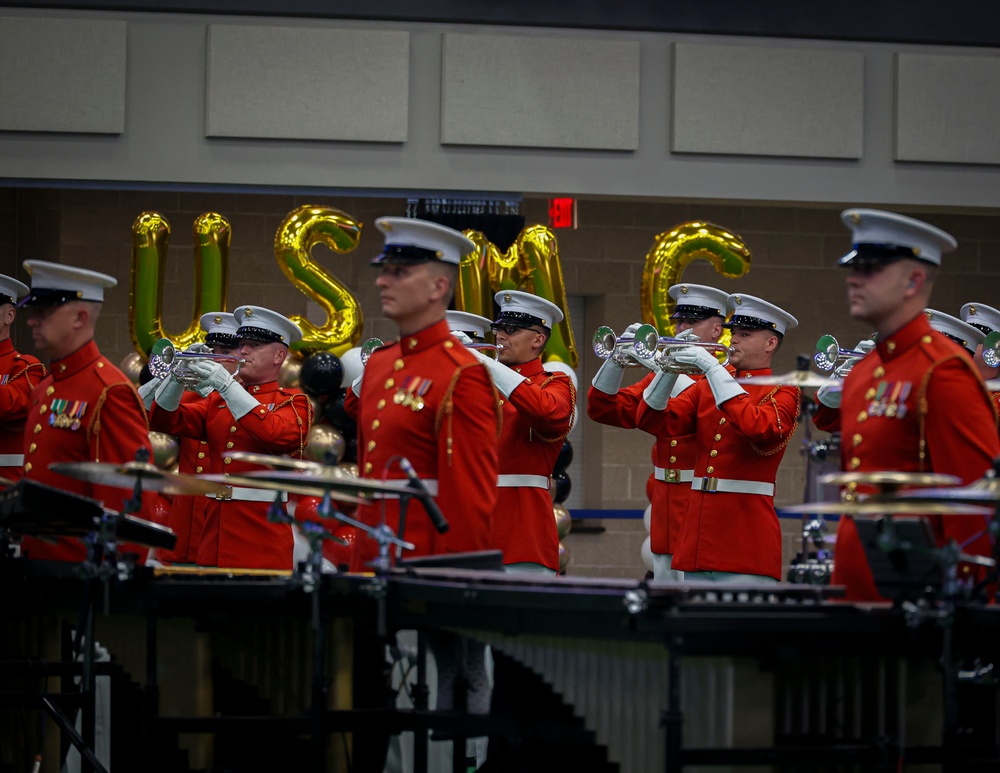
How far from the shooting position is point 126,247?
379 inches

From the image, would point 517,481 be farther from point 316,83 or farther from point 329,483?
point 316,83

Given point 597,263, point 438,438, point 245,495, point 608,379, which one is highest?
point 597,263

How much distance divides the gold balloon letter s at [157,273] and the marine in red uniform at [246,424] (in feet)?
3.75

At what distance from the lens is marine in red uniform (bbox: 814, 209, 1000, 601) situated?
3.74 metres

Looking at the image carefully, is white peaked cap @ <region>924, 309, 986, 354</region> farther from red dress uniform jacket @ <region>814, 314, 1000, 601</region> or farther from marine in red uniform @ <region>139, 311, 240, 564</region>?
marine in red uniform @ <region>139, 311, 240, 564</region>

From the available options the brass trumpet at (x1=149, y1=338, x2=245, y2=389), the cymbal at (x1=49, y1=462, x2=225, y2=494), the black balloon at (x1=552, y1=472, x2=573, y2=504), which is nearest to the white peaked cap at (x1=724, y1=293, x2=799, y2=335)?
the brass trumpet at (x1=149, y1=338, x2=245, y2=389)

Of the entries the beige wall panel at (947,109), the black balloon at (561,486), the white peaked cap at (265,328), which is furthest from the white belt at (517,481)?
the beige wall panel at (947,109)

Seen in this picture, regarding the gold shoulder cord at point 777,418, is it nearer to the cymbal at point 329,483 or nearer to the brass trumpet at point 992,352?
the brass trumpet at point 992,352

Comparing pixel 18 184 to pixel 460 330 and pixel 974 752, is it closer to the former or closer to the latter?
pixel 460 330

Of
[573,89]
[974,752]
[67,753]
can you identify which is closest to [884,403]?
[974,752]

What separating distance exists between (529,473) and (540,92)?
2815 mm

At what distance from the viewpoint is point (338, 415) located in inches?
287

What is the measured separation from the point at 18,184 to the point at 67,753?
3881 mm

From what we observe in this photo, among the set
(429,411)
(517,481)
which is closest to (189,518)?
(517,481)
